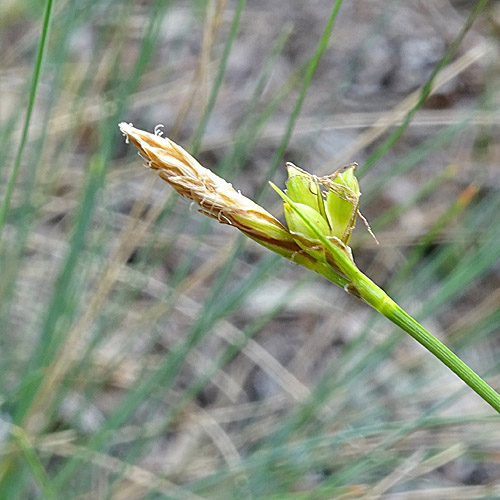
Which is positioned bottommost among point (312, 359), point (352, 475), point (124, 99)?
point (312, 359)

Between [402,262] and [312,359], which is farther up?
[402,262]

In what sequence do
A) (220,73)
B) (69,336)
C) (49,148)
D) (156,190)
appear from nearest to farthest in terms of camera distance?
(220,73) < (69,336) < (49,148) < (156,190)

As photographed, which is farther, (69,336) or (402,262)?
(402,262)

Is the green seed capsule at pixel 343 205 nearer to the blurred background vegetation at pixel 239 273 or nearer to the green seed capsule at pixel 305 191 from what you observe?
the green seed capsule at pixel 305 191

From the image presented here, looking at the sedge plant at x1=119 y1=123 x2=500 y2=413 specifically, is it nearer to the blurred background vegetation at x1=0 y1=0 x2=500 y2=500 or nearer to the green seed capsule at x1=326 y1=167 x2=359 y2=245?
the green seed capsule at x1=326 y1=167 x2=359 y2=245

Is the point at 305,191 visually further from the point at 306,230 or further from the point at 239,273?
the point at 239,273

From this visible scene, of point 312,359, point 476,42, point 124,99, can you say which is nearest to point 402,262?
point 312,359

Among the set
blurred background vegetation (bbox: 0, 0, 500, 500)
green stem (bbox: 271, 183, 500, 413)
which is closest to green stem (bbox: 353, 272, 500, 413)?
green stem (bbox: 271, 183, 500, 413)

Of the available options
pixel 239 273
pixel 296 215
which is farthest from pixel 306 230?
pixel 239 273

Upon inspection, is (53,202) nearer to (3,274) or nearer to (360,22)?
(3,274)
